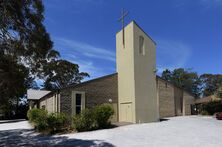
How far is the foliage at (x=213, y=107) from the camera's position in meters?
39.1

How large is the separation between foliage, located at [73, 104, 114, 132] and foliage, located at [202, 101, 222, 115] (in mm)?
21092

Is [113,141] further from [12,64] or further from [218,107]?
[218,107]

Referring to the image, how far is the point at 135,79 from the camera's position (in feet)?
87.1

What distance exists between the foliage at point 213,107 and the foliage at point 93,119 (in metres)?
21.1

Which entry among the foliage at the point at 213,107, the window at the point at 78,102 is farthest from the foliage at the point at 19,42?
the foliage at the point at 213,107

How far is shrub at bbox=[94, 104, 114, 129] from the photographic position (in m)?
22.8

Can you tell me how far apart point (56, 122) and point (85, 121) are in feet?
7.54

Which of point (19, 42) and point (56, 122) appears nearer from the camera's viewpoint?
point (19, 42)

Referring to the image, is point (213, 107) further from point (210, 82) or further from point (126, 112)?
point (210, 82)

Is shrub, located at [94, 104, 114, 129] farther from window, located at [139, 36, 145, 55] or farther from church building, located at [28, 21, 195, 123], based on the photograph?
window, located at [139, 36, 145, 55]

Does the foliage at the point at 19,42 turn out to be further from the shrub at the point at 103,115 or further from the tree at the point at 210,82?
the tree at the point at 210,82

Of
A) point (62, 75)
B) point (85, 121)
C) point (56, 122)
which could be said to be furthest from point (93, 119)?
point (62, 75)

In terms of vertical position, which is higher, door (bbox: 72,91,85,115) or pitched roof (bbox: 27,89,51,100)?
pitched roof (bbox: 27,89,51,100)

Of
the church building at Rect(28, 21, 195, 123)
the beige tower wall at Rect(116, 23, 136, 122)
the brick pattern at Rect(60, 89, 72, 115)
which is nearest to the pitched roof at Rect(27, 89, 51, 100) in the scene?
the church building at Rect(28, 21, 195, 123)
